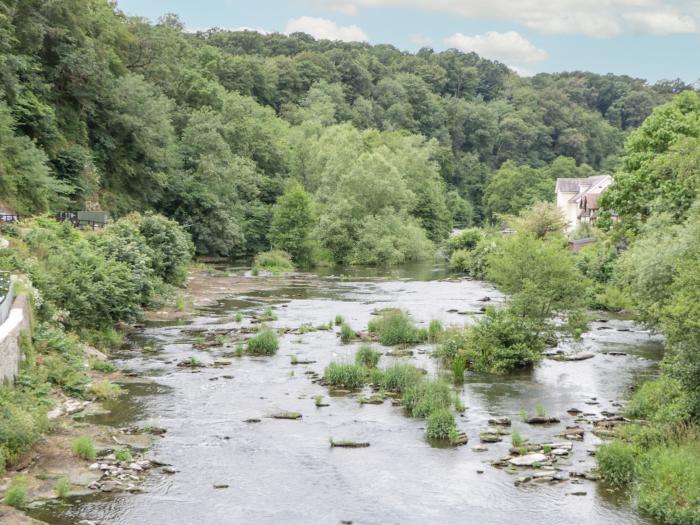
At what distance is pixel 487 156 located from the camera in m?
179

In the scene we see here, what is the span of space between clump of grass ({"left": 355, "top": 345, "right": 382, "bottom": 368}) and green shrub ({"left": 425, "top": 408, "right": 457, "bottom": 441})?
810 centimetres

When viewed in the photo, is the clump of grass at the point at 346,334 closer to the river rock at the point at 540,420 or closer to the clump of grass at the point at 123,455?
the river rock at the point at 540,420

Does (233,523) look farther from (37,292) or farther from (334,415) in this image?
(37,292)

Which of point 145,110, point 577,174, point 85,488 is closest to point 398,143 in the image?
point 145,110

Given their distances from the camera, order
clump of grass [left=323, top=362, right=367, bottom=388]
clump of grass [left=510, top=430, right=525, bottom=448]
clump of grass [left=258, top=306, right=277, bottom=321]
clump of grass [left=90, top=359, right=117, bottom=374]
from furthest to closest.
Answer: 1. clump of grass [left=258, top=306, right=277, bottom=321]
2. clump of grass [left=90, top=359, right=117, bottom=374]
3. clump of grass [left=323, top=362, right=367, bottom=388]
4. clump of grass [left=510, top=430, right=525, bottom=448]

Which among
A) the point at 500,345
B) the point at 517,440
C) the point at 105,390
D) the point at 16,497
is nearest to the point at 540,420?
the point at 517,440

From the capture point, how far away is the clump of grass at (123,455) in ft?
67.8

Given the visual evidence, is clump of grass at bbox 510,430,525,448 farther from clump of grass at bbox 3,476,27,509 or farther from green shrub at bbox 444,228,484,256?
green shrub at bbox 444,228,484,256

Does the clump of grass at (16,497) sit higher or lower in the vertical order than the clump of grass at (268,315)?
lower

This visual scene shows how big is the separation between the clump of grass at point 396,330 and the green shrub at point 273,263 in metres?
33.0

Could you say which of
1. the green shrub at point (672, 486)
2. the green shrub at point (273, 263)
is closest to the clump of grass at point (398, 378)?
the green shrub at point (672, 486)

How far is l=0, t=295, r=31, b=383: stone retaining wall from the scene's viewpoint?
22.0 m

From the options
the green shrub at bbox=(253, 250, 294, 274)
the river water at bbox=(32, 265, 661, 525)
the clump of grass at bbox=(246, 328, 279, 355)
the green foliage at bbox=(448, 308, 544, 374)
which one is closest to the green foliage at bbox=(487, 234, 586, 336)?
the green foliage at bbox=(448, 308, 544, 374)

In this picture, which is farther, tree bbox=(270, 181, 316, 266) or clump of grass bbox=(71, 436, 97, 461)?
tree bbox=(270, 181, 316, 266)
